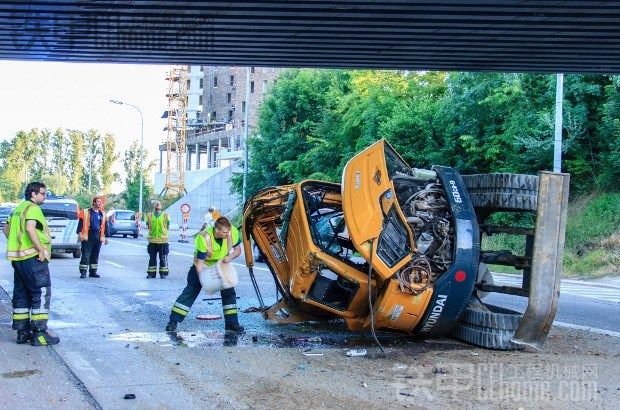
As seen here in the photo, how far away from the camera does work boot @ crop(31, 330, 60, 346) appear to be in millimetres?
8812

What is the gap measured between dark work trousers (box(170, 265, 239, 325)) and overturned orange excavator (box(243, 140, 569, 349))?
833 mm

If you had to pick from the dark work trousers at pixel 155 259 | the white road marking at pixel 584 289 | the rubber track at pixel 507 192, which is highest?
the rubber track at pixel 507 192

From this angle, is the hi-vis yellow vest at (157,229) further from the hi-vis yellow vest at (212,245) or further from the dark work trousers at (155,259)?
the hi-vis yellow vest at (212,245)

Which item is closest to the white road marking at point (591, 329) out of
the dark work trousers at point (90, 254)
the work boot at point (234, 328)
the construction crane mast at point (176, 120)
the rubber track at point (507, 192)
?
the rubber track at point (507, 192)

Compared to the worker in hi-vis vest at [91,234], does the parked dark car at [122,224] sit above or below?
below

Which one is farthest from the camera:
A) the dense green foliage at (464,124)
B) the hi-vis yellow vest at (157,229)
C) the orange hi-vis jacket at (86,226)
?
the dense green foliage at (464,124)

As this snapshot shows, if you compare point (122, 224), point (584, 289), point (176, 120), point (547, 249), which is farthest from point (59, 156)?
point (547, 249)

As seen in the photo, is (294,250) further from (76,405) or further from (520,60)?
(520,60)

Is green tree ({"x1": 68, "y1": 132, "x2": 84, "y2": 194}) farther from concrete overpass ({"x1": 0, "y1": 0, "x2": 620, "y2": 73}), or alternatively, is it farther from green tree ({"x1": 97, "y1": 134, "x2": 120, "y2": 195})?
concrete overpass ({"x1": 0, "y1": 0, "x2": 620, "y2": 73})

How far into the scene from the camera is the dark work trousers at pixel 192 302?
984 centimetres

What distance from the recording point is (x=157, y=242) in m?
17.7

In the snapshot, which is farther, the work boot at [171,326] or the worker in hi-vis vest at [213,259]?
the work boot at [171,326]

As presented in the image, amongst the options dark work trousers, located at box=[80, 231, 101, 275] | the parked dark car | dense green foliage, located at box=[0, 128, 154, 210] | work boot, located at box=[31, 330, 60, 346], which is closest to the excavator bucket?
work boot, located at box=[31, 330, 60, 346]

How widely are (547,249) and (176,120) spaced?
3099 inches
